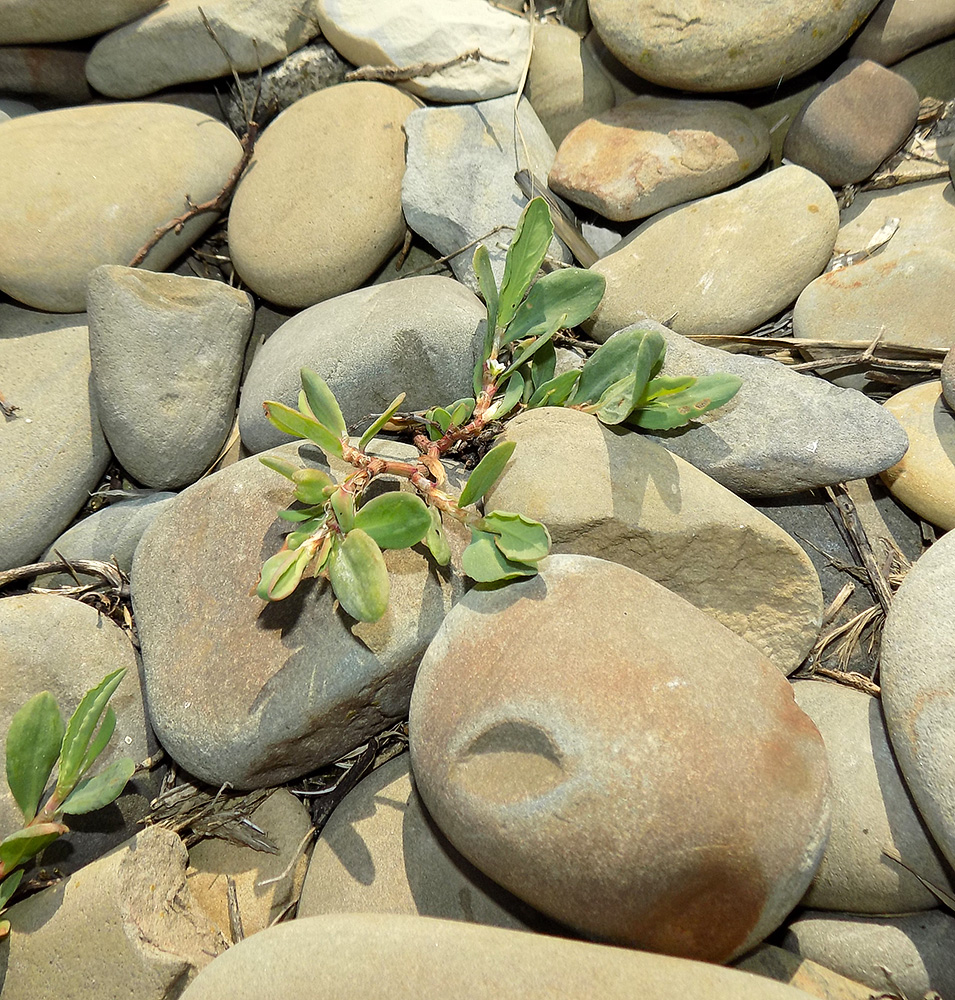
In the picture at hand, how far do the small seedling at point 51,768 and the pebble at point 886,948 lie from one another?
134 centimetres

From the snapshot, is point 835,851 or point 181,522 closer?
point 835,851

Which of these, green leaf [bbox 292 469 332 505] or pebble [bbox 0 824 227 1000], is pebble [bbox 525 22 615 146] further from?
pebble [bbox 0 824 227 1000]

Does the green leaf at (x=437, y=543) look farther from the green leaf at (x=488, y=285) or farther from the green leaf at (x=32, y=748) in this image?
the green leaf at (x=32, y=748)

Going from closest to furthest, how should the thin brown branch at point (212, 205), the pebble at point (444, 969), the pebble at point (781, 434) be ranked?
the pebble at point (444, 969)
the pebble at point (781, 434)
the thin brown branch at point (212, 205)

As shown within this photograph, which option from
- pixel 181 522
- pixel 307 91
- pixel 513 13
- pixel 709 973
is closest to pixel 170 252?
pixel 307 91

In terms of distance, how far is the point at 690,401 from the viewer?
1.56 metres

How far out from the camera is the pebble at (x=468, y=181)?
2039 millimetres

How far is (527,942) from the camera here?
1162mm

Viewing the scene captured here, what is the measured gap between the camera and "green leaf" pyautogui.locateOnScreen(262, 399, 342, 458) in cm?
148

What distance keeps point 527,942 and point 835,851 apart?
68cm

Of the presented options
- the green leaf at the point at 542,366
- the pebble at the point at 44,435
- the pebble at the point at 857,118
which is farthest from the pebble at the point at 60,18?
the pebble at the point at 857,118

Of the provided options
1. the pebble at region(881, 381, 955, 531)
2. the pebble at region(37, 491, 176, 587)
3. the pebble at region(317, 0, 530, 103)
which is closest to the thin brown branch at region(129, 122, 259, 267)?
the pebble at region(317, 0, 530, 103)

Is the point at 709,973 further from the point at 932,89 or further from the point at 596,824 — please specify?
the point at 932,89

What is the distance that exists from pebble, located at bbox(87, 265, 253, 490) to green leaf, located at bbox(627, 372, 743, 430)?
1.08 m
